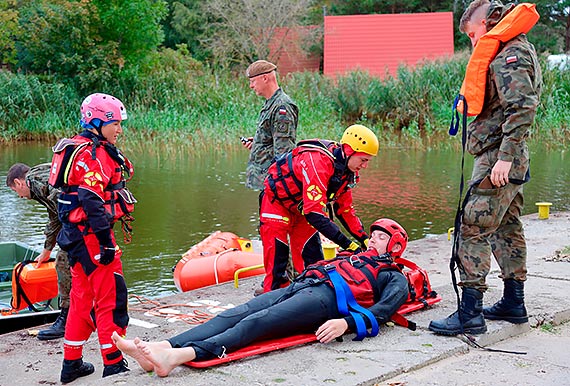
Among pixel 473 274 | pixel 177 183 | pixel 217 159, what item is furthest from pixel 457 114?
pixel 217 159

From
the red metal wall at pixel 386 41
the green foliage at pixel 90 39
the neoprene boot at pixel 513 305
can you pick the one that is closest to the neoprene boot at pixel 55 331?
the neoprene boot at pixel 513 305

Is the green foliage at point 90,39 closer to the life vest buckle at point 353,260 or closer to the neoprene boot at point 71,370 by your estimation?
the neoprene boot at point 71,370

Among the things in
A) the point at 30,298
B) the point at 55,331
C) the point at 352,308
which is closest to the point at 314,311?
the point at 352,308

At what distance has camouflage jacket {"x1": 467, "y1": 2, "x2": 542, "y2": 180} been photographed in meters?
4.73

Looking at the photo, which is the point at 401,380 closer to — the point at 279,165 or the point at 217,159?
the point at 279,165

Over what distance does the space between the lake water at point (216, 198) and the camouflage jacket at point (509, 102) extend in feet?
15.3

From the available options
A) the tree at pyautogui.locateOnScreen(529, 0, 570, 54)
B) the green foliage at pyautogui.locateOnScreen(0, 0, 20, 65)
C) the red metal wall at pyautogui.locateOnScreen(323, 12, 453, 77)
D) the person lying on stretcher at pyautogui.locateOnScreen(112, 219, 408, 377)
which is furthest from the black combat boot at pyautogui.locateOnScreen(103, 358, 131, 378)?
the tree at pyautogui.locateOnScreen(529, 0, 570, 54)

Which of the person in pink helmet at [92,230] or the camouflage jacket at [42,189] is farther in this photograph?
the camouflage jacket at [42,189]

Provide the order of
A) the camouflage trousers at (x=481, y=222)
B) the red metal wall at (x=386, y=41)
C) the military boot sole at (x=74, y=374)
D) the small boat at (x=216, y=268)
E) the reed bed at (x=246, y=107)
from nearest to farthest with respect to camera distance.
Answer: the camouflage trousers at (x=481, y=222) → the military boot sole at (x=74, y=374) → the small boat at (x=216, y=268) → the reed bed at (x=246, y=107) → the red metal wall at (x=386, y=41)

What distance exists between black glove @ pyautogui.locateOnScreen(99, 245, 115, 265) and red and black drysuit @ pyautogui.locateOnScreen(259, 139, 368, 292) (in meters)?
1.39

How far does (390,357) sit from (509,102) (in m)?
1.63

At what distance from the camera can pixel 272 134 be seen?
7.09 metres

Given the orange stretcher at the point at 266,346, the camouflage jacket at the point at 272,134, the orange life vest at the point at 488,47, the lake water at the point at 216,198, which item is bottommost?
the lake water at the point at 216,198

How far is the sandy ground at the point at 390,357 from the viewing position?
430 centimetres
